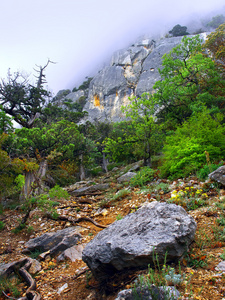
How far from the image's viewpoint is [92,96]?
61656mm

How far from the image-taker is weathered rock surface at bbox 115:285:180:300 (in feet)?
6.18

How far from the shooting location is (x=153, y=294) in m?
1.94

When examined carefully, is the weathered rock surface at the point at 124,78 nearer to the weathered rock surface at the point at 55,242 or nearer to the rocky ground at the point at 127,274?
the rocky ground at the point at 127,274

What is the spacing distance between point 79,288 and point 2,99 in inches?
762

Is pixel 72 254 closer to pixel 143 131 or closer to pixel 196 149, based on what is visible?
pixel 196 149

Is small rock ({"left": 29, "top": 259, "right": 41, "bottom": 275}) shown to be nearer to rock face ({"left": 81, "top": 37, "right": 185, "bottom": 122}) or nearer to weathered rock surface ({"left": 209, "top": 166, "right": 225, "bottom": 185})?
weathered rock surface ({"left": 209, "top": 166, "right": 225, "bottom": 185})

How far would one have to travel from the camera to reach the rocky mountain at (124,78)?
169 feet

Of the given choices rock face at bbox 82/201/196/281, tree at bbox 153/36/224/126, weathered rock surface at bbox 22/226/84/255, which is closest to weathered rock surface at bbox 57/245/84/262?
weathered rock surface at bbox 22/226/84/255

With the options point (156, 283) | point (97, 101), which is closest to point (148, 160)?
point (156, 283)

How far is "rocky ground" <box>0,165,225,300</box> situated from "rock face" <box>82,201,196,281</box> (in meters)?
0.18

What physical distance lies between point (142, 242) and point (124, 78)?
5979 cm

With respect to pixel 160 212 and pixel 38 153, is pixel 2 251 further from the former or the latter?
pixel 38 153

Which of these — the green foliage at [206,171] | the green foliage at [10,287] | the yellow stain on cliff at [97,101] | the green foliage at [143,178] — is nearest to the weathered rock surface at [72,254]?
the green foliage at [10,287]

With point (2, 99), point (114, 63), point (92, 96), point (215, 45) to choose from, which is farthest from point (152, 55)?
point (2, 99)
